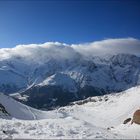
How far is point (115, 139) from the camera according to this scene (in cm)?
2333

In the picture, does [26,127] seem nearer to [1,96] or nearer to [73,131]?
[73,131]

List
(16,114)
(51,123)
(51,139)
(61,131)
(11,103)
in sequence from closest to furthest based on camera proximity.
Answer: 1. (51,139)
2. (61,131)
3. (51,123)
4. (16,114)
5. (11,103)

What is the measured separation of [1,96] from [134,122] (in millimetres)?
77521

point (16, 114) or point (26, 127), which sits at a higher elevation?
point (26, 127)

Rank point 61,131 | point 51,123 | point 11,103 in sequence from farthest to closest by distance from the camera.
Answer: point 11,103, point 51,123, point 61,131

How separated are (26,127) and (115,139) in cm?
771

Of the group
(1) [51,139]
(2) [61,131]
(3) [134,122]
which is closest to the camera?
(1) [51,139]

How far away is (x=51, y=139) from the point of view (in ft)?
72.5

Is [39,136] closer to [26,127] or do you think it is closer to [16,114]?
[26,127]

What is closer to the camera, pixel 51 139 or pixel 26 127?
pixel 51 139

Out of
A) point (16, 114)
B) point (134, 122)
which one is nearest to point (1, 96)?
point (16, 114)

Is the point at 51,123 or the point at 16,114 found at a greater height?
the point at 51,123

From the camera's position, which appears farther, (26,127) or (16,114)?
(16,114)

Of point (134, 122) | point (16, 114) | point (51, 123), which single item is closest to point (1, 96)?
point (16, 114)
